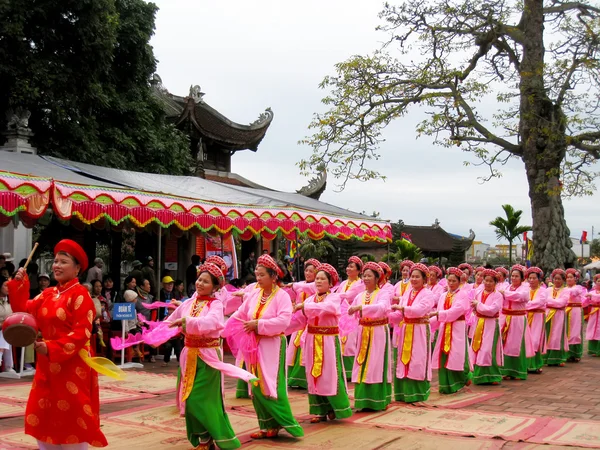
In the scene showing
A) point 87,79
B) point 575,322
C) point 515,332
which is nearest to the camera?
point 515,332

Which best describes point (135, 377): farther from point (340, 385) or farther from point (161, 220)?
point (340, 385)

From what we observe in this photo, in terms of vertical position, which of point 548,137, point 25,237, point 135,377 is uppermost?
point 548,137

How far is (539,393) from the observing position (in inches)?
362

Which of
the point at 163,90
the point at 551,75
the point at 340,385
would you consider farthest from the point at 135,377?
the point at 163,90

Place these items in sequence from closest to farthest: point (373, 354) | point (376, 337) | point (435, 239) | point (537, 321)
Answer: point (373, 354), point (376, 337), point (537, 321), point (435, 239)

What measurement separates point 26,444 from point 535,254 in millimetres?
14393

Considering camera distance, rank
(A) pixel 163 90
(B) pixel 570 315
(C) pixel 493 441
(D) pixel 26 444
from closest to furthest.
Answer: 1. (D) pixel 26 444
2. (C) pixel 493 441
3. (B) pixel 570 315
4. (A) pixel 163 90

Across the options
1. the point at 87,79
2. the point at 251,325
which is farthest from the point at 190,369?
the point at 87,79

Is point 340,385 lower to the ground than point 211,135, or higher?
lower

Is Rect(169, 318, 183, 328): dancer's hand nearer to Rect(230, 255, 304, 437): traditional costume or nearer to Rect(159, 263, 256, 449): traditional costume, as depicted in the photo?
Rect(159, 263, 256, 449): traditional costume

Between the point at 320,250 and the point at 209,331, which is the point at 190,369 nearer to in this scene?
the point at 209,331

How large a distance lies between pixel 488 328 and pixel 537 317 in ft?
7.19

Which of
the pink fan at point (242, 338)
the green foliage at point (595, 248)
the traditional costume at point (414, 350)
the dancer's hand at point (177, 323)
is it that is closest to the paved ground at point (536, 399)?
the traditional costume at point (414, 350)

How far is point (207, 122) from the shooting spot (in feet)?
74.5
